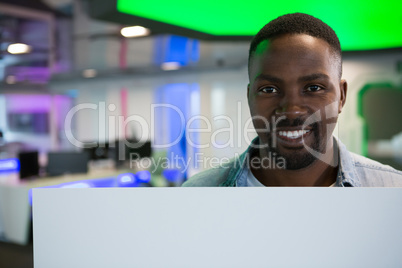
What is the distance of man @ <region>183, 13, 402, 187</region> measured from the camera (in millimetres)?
1460

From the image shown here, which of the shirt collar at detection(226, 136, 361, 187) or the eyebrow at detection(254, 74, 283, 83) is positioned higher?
the eyebrow at detection(254, 74, 283, 83)

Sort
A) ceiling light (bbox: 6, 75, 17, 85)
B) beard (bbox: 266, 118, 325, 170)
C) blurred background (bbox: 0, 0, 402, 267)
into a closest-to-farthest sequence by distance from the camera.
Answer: beard (bbox: 266, 118, 325, 170), blurred background (bbox: 0, 0, 402, 267), ceiling light (bbox: 6, 75, 17, 85)

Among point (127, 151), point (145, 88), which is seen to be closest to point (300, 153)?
point (127, 151)

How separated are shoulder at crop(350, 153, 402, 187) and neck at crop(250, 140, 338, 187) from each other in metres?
0.11

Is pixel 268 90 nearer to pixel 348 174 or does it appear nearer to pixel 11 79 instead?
pixel 348 174

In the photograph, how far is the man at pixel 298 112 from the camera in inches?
57.5

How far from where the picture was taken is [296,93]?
1.45 meters

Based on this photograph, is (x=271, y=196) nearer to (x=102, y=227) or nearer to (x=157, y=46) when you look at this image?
(x=102, y=227)

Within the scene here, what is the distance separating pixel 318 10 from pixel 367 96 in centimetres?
203

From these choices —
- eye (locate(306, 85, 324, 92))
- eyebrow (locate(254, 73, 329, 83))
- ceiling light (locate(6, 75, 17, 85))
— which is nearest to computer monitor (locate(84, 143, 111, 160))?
ceiling light (locate(6, 75, 17, 85))

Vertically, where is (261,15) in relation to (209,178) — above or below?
above

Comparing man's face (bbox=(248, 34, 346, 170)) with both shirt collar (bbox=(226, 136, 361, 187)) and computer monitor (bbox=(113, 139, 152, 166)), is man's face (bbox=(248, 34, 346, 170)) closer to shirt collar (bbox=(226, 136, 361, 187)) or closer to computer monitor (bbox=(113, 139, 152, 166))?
shirt collar (bbox=(226, 136, 361, 187))

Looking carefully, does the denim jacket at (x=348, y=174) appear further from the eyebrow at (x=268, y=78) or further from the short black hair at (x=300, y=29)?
the short black hair at (x=300, y=29)

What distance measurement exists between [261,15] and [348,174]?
3.10ft
